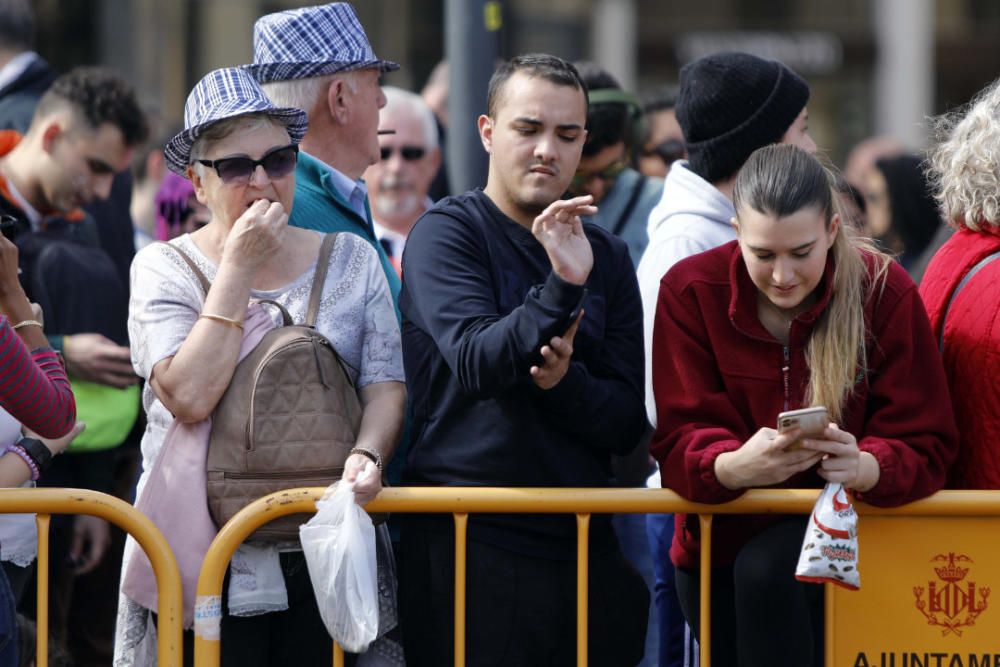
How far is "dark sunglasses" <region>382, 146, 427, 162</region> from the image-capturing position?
6262mm

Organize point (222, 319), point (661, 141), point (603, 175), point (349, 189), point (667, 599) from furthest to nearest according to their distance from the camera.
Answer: point (661, 141), point (603, 175), point (667, 599), point (349, 189), point (222, 319)

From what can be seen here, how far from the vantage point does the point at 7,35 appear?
246 inches

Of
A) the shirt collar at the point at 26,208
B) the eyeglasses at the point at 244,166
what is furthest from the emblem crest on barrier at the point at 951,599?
the shirt collar at the point at 26,208

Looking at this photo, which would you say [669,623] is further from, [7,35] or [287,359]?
[7,35]

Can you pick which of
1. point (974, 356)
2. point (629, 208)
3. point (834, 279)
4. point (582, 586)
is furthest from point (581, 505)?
point (629, 208)

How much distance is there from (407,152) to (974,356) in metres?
3.05

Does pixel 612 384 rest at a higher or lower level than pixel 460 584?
higher

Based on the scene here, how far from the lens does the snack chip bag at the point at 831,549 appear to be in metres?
3.45

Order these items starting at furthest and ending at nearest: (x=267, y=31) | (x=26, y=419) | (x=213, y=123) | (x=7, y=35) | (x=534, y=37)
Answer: (x=534, y=37), (x=7, y=35), (x=267, y=31), (x=213, y=123), (x=26, y=419)

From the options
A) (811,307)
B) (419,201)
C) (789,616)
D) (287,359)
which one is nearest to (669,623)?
(789,616)

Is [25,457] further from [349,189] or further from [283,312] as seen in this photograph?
[349,189]

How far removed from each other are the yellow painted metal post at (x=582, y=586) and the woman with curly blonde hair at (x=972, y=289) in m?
0.97

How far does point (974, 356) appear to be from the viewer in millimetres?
3789

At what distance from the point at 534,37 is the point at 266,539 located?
597 inches
